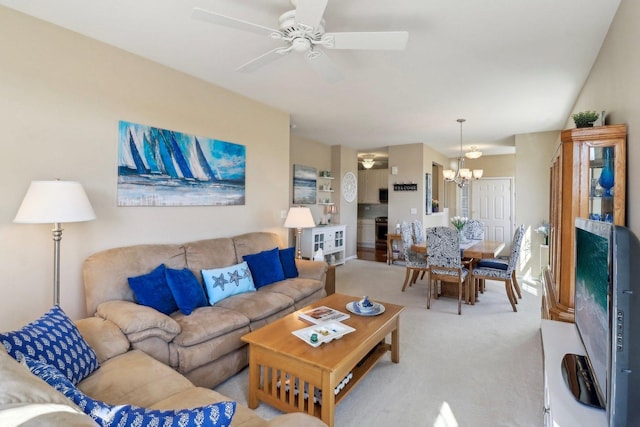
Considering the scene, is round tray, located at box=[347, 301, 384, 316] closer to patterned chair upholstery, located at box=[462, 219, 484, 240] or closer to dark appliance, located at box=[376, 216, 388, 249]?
patterned chair upholstery, located at box=[462, 219, 484, 240]

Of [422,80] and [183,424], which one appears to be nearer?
[183,424]

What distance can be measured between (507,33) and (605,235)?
6.12 ft

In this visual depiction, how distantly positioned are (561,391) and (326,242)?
462cm

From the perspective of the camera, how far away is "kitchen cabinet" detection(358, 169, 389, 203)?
9.12 metres

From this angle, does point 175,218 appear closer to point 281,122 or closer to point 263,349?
point 263,349

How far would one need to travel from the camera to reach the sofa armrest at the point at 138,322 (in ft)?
6.28

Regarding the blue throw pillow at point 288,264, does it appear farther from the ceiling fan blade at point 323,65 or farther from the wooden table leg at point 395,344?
the ceiling fan blade at point 323,65

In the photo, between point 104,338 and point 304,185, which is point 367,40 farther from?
point 304,185

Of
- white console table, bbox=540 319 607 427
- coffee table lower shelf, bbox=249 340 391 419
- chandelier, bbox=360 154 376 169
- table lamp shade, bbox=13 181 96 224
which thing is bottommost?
coffee table lower shelf, bbox=249 340 391 419

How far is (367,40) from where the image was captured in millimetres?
1861

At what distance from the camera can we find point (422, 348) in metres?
2.91

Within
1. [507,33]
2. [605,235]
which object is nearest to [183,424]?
[605,235]

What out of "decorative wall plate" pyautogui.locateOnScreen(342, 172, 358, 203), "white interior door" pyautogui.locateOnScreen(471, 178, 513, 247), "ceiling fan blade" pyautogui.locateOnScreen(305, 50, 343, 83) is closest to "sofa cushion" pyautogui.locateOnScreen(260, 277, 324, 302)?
"ceiling fan blade" pyautogui.locateOnScreen(305, 50, 343, 83)

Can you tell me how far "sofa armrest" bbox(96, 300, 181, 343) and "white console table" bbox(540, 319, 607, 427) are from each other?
208 cm
